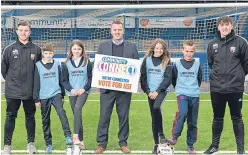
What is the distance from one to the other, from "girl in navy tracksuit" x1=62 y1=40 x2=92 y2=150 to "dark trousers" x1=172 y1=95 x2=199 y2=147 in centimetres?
121

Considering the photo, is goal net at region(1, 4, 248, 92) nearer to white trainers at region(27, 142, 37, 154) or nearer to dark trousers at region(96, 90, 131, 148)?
dark trousers at region(96, 90, 131, 148)

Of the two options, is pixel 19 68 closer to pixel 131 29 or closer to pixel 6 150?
pixel 6 150

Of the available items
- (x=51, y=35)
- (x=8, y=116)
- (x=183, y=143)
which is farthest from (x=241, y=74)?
(x=51, y=35)

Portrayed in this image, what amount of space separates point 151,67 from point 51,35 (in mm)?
10924

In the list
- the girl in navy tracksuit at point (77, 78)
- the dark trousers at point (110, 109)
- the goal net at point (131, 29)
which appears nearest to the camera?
the girl in navy tracksuit at point (77, 78)

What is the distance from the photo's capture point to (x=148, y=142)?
6320 millimetres

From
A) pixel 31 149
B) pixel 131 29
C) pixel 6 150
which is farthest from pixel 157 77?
pixel 131 29

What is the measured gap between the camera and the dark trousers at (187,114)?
5375 mm

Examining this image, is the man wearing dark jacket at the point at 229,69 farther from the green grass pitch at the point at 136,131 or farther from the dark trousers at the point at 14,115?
the dark trousers at the point at 14,115

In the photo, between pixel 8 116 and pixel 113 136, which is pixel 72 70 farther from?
pixel 113 136

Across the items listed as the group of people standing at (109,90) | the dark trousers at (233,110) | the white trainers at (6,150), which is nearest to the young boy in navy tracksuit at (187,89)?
the group of people standing at (109,90)

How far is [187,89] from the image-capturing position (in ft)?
17.7

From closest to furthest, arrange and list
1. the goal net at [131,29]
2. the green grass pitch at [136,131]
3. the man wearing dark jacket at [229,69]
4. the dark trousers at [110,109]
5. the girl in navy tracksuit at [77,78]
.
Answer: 1. the man wearing dark jacket at [229,69]
2. the girl in navy tracksuit at [77,78]
3. the dark trousers at [110,109]
4. the green grass pitch at [136,131]
5. the goal net at [131,29]

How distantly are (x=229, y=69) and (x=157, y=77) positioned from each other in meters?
0.90
